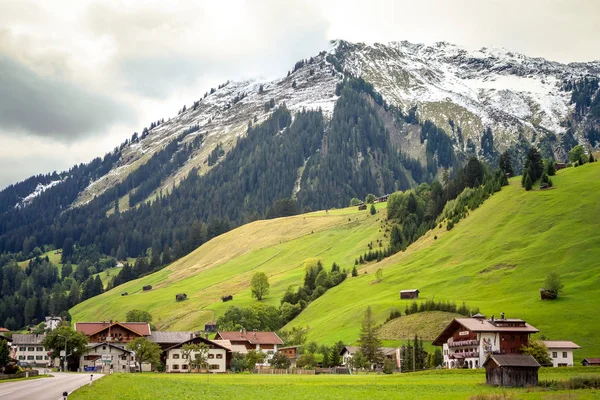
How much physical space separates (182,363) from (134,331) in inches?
865

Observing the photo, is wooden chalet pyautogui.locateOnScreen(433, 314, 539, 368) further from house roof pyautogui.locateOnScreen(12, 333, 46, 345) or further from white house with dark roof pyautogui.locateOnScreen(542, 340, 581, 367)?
house roof pyautogui.locateOnScreen(12, 333, 46, 345)

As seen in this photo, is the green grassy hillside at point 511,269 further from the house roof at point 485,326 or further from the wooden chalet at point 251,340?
the wooden chalet at point 251,340

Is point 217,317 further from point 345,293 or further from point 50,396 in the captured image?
point 50,396

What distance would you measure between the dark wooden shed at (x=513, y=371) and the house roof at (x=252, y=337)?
281 ft

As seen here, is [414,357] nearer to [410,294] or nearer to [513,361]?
[410,294]

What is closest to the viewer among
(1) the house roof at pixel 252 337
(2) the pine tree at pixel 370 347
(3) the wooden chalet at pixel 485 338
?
(3) the wooden chalet at pixel 485 338

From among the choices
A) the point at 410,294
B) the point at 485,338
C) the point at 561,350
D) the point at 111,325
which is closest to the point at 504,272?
the point at 410,294

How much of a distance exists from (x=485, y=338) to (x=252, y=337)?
202 feet

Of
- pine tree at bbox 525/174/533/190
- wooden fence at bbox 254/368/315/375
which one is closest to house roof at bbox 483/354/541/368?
wooden fence at bbox 254/368/315/375

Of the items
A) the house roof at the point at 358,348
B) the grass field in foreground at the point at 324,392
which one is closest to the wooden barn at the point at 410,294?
the house roof at the point at 358,348

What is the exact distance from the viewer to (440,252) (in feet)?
598

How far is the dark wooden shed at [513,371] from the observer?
231 ft

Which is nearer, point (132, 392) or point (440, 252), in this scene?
point (132, 392)

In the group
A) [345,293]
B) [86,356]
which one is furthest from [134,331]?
[345,293]
